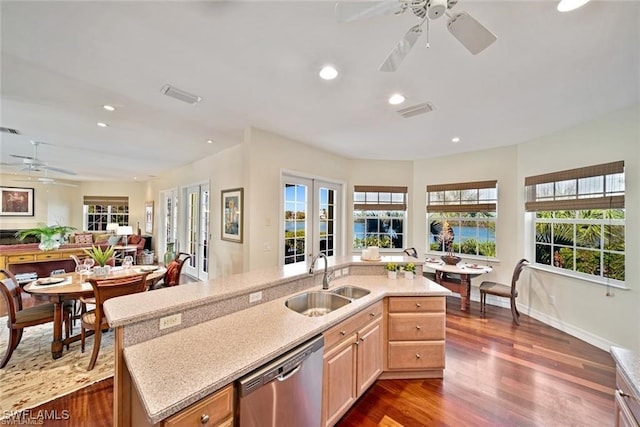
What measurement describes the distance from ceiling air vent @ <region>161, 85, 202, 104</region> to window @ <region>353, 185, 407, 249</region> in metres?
3.76

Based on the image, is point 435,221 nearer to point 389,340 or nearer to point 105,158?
point 389,340

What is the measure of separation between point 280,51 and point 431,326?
2.78 m

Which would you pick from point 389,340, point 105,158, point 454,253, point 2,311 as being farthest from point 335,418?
point 105,158

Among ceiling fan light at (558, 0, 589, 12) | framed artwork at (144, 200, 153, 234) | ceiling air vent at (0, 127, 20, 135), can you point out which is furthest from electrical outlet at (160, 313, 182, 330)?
framed artwork at (144, 200, 153, 234)

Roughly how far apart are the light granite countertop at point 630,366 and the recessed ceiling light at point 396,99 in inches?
100

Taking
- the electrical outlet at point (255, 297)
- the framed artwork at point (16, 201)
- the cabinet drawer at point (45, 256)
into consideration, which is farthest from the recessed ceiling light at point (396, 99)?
the framed artwork at point (16, 201)

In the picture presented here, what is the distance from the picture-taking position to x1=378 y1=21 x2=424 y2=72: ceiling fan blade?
1.44 m

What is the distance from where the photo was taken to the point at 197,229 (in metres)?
6.05

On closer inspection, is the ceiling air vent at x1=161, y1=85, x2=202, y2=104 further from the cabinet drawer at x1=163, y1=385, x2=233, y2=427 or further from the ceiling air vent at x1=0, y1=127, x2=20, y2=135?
the ceiling air vent at x1=0, y1=127, x2=20, y2=135

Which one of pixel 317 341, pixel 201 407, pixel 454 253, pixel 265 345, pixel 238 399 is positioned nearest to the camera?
pixel 201 407

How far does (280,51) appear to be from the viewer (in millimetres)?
2045

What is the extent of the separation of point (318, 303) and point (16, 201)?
11376 mm

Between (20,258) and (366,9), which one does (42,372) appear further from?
(366,9)

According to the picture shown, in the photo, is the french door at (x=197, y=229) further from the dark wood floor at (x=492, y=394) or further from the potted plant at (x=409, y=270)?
the potted plant at (x=409, y=270)
